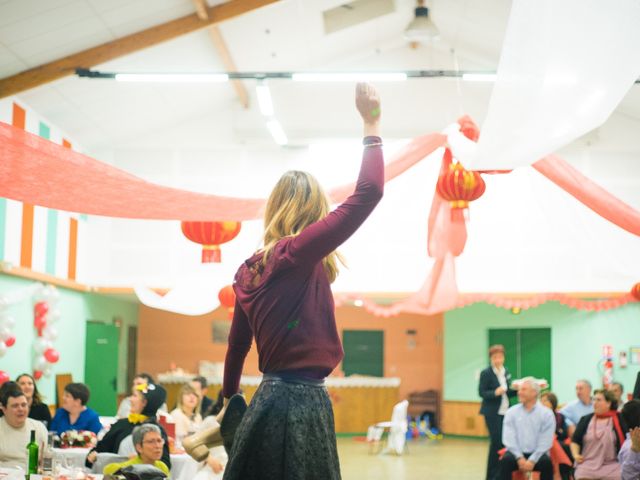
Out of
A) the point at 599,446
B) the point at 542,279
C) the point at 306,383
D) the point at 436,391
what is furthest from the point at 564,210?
the point at 436,391

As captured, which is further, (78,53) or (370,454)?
(370,454)

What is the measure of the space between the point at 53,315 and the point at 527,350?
8260mm

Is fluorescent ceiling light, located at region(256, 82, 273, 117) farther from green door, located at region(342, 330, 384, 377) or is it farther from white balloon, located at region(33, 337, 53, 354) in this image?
green door, located at region(342, 330, 384, 377)

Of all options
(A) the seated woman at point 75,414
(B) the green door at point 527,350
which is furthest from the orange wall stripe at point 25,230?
(B) the green door at point 527,350

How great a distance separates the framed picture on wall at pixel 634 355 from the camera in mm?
14484

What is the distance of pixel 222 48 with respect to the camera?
39.8 ft

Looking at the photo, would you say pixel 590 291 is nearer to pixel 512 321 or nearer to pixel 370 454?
pixel 512 321

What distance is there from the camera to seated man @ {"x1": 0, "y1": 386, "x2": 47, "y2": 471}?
17.8 feet

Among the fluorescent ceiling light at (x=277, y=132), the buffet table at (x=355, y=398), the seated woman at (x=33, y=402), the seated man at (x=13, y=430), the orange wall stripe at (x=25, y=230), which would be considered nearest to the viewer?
the seated man at (x=13, y=430)

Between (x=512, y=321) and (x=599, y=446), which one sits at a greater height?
(x=512, y=321)

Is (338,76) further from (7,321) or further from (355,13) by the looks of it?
(7,321)

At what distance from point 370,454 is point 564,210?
23.5ft

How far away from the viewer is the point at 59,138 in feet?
41.9

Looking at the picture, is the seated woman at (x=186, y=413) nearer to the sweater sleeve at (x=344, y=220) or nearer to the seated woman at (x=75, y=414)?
the seated woman at (x=75, y=414)
